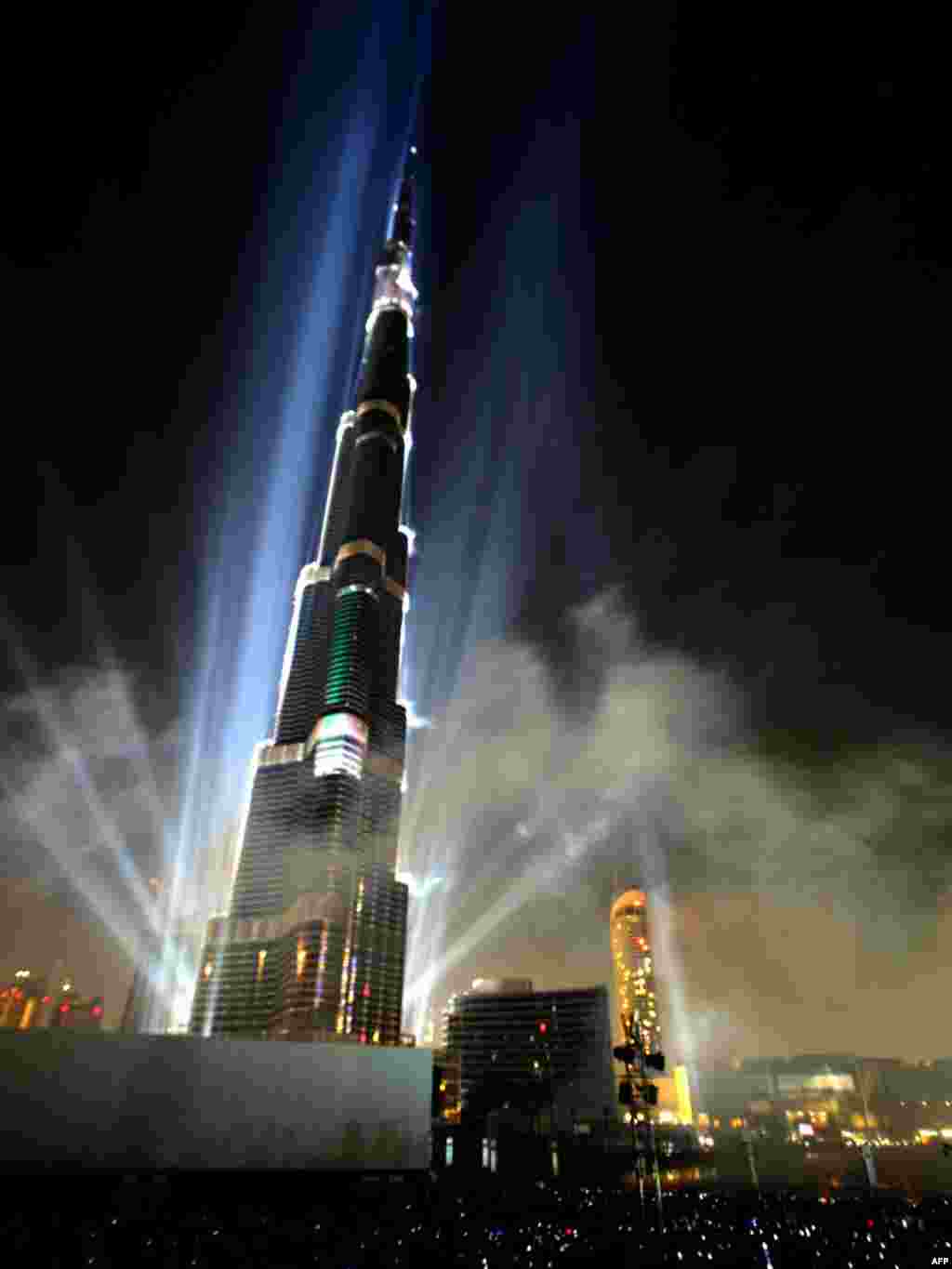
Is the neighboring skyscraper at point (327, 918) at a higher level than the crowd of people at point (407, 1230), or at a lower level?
higher

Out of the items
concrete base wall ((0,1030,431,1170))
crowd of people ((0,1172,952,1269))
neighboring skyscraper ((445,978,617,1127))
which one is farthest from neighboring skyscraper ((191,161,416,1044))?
crowd of people ((0,1172,952,1269))

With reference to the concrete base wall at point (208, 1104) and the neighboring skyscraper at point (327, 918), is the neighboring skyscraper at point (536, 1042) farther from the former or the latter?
the concrete base wall at point (208, 1104)

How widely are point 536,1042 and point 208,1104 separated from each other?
158m

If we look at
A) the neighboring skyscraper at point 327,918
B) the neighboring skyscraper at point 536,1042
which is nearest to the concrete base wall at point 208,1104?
the neighboring skyscraper at point 327,918

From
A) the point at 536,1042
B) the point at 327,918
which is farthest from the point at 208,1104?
the point at 536,1042

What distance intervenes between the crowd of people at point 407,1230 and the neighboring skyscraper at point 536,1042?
147648mm

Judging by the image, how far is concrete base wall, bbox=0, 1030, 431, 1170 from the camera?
3538cm

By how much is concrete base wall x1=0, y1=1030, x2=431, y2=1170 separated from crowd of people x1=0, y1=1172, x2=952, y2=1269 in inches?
56.0

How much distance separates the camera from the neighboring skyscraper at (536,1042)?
17312 centimetres

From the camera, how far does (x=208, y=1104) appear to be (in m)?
38.9

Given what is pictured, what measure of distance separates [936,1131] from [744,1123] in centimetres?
4613

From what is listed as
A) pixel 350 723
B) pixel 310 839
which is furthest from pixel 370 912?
pixel 350 723

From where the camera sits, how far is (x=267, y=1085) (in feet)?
133

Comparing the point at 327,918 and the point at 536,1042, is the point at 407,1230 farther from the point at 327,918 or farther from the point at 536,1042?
the point at 536,1042
